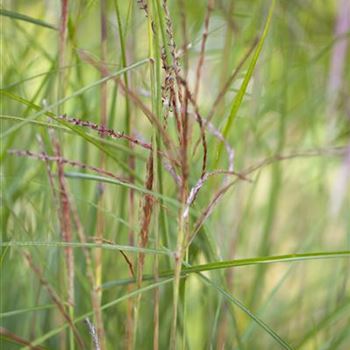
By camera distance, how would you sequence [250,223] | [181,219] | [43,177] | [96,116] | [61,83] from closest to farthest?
[181,219] → [61,83] → [43,177] → [96,116] → [250,223]

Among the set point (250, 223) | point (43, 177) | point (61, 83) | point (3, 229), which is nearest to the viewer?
point (61, 83)

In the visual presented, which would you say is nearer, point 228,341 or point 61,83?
point 61,83

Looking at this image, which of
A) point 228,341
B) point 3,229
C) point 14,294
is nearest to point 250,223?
point 228,341

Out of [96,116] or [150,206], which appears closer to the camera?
[150,206]

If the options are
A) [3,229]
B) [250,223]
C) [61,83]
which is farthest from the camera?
[250,223]

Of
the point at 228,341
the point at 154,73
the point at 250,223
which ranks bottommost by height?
the point at 228,341

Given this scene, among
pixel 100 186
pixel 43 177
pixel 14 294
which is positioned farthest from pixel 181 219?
pixel 14 294

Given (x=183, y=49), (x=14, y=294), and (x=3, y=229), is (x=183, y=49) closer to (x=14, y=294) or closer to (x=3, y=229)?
(x=3, y=229)

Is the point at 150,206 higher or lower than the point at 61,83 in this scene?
lower

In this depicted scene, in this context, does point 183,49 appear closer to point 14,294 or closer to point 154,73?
point 154,73
